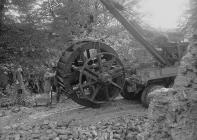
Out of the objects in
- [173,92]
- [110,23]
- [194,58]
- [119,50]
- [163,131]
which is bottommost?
[163,131]

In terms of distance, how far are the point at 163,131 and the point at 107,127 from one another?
4164 mm

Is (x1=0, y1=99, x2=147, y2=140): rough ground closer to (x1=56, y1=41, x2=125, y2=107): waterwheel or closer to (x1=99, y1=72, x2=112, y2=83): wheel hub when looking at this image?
(x1=56, y1=41, x2=125, y2=107): waterwheel

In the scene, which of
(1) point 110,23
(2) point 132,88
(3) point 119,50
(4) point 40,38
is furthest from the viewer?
(1) point 110,23

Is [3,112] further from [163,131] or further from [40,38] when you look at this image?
[163,131]

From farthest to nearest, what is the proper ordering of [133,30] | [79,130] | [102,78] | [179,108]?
[133,30]
[102,78]
[79,130]
[179,108]

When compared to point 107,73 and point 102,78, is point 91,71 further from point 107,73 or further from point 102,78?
point 107,73

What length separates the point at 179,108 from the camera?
290 cm

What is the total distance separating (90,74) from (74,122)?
198 cm

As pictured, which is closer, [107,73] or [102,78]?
[102,78]

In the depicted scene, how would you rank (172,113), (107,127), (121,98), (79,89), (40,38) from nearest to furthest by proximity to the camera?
(172,113)
(107,127)
(79,89)
(121,98)
(40,38)

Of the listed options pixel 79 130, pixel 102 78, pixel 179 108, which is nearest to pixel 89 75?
pixel 102 78

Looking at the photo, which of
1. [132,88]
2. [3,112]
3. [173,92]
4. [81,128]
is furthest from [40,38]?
[173,92]

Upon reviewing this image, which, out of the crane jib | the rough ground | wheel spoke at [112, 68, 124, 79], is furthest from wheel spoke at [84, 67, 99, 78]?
the crane jib

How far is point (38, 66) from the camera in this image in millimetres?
13281
